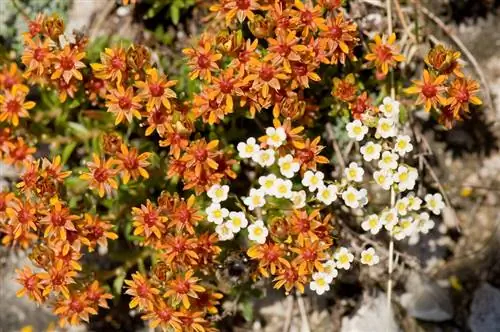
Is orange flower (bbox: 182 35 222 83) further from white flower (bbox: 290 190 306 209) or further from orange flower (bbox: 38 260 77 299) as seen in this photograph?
orange flower (bbox: 38 260 77 299)

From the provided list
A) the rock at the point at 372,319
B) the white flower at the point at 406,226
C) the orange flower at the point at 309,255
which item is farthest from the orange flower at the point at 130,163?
the rock at the point at 372,319

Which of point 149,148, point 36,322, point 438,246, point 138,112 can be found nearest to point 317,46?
point 138,112

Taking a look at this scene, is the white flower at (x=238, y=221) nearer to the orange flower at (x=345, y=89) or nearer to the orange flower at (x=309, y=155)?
the orange flower at (x=309, y=155)

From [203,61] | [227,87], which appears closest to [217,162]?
[227,87]

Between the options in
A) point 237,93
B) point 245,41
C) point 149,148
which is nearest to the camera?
point 237,93

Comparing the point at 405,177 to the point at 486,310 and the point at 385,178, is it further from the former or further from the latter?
the point at 486,310

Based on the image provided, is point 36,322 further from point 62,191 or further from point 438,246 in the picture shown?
point 438,246
